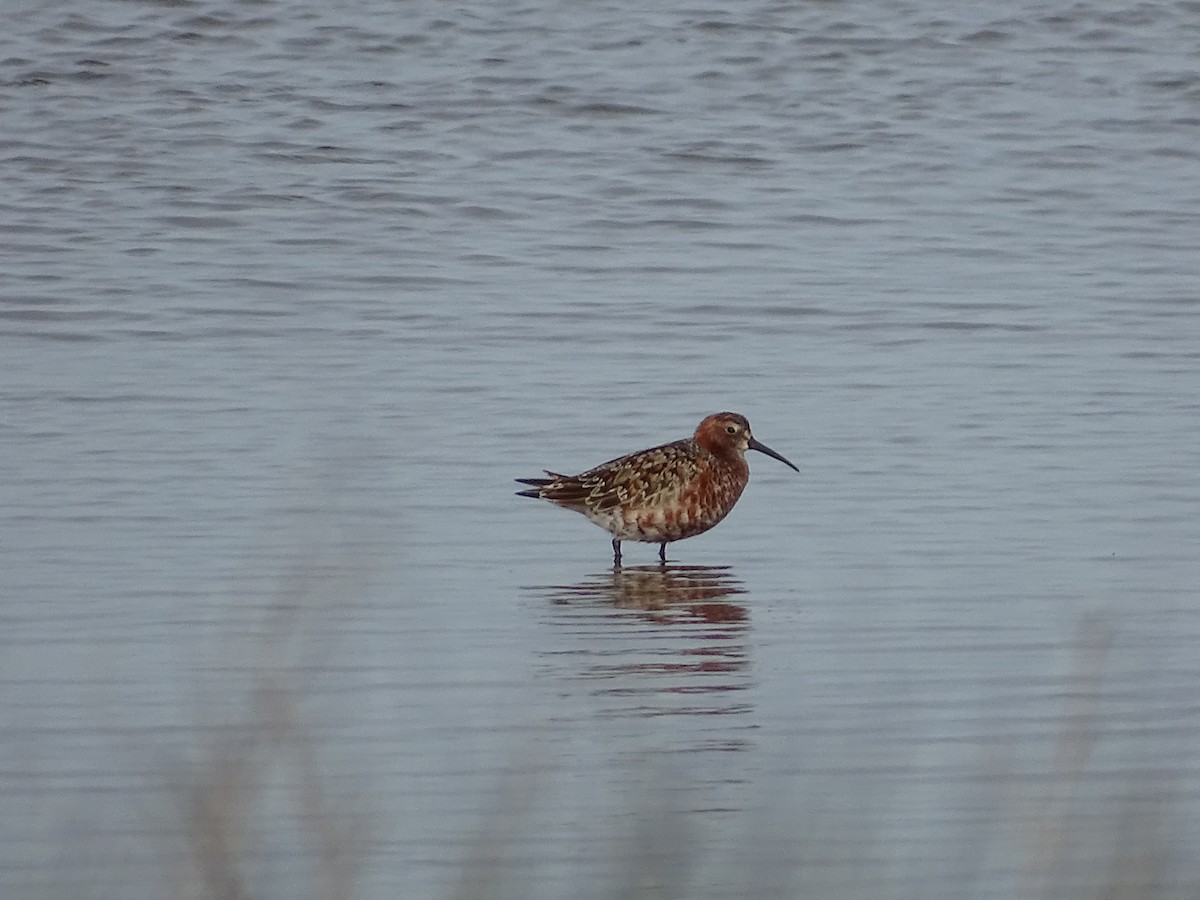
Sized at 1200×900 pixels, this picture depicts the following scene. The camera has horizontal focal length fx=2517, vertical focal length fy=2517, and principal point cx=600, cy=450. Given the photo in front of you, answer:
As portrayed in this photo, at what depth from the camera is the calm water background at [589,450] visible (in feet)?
18.9

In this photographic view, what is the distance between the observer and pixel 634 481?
32.9ft

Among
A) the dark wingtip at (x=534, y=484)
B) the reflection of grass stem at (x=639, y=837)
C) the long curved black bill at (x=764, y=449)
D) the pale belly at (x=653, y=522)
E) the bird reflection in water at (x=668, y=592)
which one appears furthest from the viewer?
the long curved black bill at (x=764, y=449)

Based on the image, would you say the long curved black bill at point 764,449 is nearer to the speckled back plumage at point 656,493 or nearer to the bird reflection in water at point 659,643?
the speckled back plumage at point 656,493

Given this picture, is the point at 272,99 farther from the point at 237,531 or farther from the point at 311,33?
the point at 237,531

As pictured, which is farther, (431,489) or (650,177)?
(650,177)

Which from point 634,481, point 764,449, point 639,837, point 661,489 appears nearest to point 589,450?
point 764,449

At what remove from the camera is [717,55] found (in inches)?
1012

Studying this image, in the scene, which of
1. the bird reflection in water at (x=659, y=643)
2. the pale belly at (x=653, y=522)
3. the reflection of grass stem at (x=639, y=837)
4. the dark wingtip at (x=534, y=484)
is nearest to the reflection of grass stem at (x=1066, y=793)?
the reflection of grass stem at (x=639, y=837)

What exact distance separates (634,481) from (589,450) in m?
1.42

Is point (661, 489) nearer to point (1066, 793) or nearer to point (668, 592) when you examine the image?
point (668, 592)

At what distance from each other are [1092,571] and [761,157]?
520 inches

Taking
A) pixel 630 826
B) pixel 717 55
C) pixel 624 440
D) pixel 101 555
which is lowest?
pixel 717 55

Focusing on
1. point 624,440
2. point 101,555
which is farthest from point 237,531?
point 624,440

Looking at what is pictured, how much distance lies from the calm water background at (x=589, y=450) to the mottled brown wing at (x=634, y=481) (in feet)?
0.74
